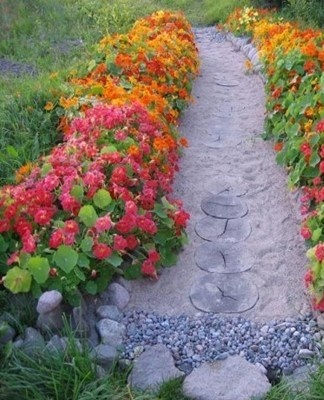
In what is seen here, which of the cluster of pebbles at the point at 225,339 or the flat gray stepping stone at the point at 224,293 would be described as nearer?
the cluster of pebbles at the point at 225,339

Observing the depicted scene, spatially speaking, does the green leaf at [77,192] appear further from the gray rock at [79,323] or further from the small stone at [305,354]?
the small stone at [305,354]

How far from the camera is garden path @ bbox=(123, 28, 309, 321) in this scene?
12.4 feet

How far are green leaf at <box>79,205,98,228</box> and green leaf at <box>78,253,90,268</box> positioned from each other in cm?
20

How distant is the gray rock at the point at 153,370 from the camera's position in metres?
3.13

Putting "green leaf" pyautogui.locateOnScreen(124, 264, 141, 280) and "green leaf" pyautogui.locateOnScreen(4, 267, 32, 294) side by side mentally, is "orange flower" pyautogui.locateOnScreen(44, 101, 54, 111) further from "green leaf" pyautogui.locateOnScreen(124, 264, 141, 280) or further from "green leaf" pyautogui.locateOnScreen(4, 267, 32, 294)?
"green leaf" pyautogui.locateOnScreen(4, 267, 32, 294)

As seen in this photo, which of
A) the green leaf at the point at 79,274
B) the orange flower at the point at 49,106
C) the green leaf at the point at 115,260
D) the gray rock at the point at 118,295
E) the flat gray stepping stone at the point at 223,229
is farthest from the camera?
the orange flower at the point at 49,106

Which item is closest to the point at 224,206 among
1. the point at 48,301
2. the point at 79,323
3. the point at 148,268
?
the point at 148,268

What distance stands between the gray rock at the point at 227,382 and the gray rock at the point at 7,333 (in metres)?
0.93

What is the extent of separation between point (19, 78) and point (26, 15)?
2.96m

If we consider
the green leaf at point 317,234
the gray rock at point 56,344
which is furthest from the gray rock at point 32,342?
the green leaf at point 317,234

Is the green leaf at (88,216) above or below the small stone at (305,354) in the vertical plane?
above

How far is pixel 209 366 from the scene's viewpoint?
10.6 ft

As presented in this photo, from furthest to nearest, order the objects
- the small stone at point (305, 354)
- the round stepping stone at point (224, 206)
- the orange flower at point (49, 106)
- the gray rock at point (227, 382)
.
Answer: the orange flower at point (49, 106) < the round stepping stone at point (224, 206) < the small stone at point (305, 354) < the gray rock at point (227, 382)

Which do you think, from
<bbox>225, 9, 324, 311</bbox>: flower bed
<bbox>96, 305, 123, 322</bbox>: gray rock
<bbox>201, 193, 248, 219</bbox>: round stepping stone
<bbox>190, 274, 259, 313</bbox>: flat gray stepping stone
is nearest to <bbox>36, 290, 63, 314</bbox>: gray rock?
<bbox>96, 305, 123, 322</bbox>: gray rock
